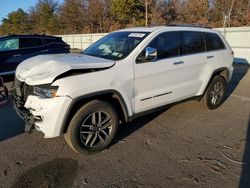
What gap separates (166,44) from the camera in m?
4.69

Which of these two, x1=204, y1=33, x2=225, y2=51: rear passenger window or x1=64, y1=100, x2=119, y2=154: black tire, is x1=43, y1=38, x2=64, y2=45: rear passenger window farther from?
x1=64, y1=100, x2=119, y2=154: black tire

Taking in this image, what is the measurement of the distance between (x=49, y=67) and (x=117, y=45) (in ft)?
4.66

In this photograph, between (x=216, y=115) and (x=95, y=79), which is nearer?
(x=95, y=79)

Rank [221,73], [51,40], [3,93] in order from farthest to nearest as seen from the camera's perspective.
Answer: [51,40] < [3,93] < [221,73]

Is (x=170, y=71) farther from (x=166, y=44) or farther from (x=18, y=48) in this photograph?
(x=18, y=48)

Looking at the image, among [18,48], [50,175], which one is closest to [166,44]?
[50,175]

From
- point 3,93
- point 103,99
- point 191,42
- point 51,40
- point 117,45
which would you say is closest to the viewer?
point 103,99

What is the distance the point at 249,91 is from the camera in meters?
7.86

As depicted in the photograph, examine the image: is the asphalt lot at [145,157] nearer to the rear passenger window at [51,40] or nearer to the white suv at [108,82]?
the white suv at [108,82]

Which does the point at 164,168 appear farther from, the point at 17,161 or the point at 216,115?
the point at 216,115

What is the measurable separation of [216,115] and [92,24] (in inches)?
1859

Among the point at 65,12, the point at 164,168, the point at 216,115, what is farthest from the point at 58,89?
the point at 65,12

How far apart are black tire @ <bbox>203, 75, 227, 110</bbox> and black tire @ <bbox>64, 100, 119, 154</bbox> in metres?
2.61

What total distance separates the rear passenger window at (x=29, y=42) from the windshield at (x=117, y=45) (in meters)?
5.11
